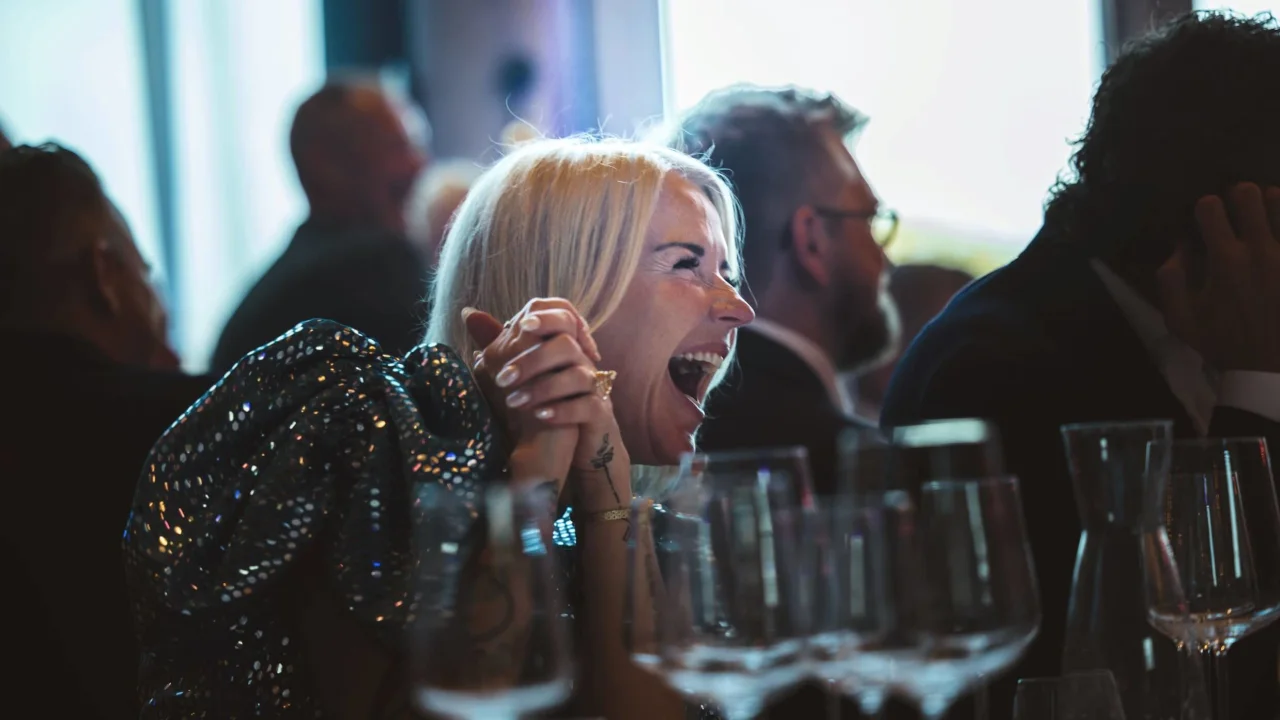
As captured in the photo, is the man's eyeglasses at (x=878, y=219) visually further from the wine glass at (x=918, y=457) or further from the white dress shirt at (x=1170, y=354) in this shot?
the wine glass at (x=918, y=457)

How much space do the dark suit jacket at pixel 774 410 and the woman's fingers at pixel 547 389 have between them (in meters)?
0.96

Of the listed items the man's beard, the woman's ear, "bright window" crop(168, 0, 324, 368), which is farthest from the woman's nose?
"bright window" crop(168, 0, 324, 368)

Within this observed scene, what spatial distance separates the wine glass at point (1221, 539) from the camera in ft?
4.11

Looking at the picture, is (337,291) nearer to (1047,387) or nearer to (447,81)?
(447,81)

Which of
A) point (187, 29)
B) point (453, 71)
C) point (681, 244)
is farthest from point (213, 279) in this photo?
point (681, 244)

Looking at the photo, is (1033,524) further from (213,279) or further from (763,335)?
(213,279)

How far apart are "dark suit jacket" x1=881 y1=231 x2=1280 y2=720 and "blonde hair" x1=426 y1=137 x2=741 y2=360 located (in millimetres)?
481

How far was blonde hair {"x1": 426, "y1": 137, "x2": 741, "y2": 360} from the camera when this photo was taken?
1.63 metres

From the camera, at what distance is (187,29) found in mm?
4777

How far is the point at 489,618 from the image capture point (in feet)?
2.64

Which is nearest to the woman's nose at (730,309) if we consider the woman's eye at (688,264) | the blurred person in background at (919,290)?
the woman's eye at (688,264)

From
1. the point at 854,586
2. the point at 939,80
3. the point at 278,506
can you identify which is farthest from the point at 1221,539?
the point at 939,80

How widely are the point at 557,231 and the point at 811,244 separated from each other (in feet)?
3.72

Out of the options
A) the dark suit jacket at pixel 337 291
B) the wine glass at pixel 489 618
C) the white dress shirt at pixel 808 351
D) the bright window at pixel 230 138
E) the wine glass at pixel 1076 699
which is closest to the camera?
the wine glass at pixel 489 618
